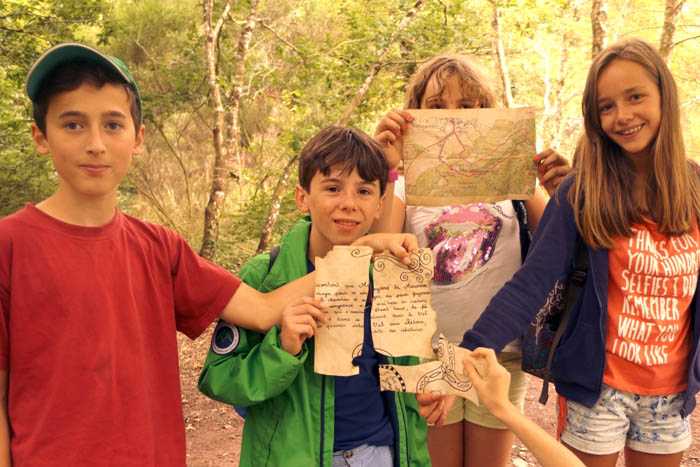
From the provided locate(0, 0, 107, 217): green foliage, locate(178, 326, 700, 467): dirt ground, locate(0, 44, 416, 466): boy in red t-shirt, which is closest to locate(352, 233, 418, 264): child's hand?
locate(0, 44, 416, 466): boy in red t-shirt

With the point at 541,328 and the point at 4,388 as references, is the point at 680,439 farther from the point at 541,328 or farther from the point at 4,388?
the point at 4,388

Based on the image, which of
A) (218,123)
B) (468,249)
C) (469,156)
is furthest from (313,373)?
(218,123)

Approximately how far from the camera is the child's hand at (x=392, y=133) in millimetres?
2055

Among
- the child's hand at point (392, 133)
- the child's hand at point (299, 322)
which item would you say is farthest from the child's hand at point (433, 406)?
the child's hand at point (392, 133)

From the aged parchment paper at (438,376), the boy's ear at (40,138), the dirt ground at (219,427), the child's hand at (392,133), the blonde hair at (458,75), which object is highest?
the blonde hair at (458,75)

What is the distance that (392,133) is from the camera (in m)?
2.06

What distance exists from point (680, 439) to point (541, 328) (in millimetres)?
580

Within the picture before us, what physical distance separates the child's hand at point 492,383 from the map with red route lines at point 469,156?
2.68 ft

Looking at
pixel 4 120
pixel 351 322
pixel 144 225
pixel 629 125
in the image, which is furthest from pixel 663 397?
pixel 4 120

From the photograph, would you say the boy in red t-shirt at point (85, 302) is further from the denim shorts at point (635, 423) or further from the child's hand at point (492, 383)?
the denim shorts at point (635, 423)

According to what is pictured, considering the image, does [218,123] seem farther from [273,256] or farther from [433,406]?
[433,406]

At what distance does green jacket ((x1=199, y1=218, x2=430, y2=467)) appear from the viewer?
158 cm

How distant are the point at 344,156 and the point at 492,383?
34.4 inches

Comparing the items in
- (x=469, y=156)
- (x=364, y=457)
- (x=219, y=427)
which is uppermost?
(x=469, y=156)
